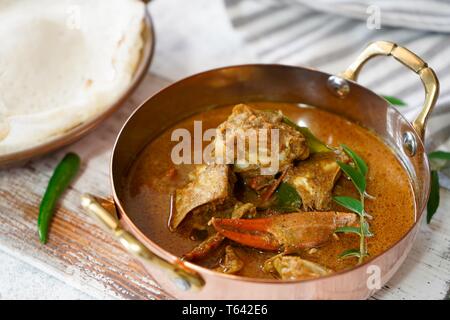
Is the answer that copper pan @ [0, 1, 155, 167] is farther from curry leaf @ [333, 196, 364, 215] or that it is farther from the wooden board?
curry leaf @ [333, 196, 364, 215]

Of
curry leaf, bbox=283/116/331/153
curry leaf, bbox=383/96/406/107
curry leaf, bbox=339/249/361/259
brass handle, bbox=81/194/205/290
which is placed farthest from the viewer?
curry leaf, bbox=383/96/406/107

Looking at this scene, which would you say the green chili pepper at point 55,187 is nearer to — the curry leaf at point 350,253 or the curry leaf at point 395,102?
the curry leaf at point 350,253

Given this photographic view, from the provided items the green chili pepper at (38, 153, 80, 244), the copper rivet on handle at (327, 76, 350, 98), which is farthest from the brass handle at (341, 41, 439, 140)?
the green chili pepper at (38, 153, 80, 244)

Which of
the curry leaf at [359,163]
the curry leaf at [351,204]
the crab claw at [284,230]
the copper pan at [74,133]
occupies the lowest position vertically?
the copper pan at [74,133]

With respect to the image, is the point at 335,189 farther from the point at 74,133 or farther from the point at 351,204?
the point at 74,133

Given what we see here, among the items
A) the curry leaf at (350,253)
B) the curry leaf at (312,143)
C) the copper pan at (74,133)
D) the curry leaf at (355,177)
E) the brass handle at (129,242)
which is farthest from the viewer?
the copper pan at (74,133)

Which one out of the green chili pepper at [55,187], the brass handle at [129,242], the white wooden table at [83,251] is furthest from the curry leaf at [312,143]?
the green chili pepper at [55,187]

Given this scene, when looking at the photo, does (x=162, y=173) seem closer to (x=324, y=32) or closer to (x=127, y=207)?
(x=127, y=207)

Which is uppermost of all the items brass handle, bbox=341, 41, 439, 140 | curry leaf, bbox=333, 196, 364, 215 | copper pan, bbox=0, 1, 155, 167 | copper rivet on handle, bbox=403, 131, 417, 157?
brass handle, bbox=341, 41, 439, 140
